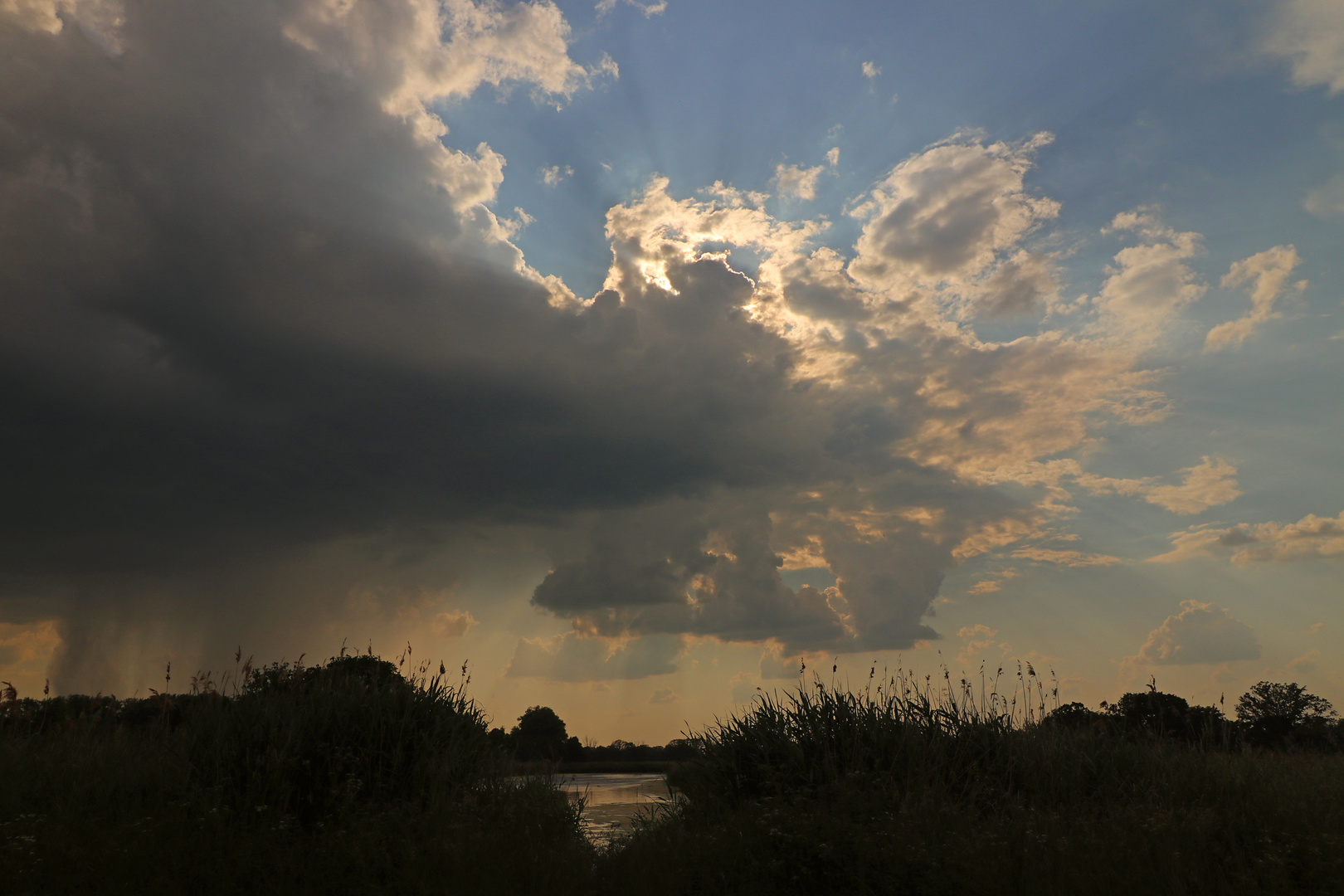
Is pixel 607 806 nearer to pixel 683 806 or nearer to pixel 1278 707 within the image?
pixel 683 806

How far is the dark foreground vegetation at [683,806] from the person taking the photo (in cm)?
1038

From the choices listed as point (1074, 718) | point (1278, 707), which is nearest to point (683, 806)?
point (1074, 718)

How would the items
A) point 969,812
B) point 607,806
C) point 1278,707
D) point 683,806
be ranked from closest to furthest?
point 969,812 < point 683,806 < point 607,806 < point 1278,707

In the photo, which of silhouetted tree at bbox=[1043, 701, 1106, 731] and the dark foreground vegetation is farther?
silhouetted tree at bbox=[1043, 701, 1106, 731]

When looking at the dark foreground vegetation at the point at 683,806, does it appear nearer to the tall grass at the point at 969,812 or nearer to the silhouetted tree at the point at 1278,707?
the tall grass at the point at 969,812

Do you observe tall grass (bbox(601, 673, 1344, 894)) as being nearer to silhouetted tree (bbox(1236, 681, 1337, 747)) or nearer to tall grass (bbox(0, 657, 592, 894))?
tall grass (bbox(0, 657, 592, 894))

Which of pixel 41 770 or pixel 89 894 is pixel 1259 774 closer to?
pixel 89 894

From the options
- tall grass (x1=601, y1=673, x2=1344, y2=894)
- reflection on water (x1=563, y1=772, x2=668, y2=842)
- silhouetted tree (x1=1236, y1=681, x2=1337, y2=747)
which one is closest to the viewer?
tall grass (x1=601, y1=673, x2=1344, y2=894)

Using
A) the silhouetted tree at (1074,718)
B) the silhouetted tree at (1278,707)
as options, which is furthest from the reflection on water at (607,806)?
the silhouetted tree at (1278,707)

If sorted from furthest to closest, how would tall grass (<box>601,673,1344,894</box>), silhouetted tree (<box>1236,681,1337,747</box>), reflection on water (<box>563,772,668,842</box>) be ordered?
silhouetted tree (<box>1236,681,1337,747</box>)
reflection on water (<box>563,772,668,842</box>)
tall grass (<box>601,673,1344,894</box>)

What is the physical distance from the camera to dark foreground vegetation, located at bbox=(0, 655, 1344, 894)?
10383 mm

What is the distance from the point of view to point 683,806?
14719mm

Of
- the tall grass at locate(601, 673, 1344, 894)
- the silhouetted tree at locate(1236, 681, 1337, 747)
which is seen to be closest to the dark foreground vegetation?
the tall grass at locate(601, 673, 1344, 894)

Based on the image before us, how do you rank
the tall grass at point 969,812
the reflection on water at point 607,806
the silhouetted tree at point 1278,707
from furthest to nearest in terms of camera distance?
the silhouetted tree at point 1278,707, the reflection on water at point 607,806, the tall grass at point 969,812
